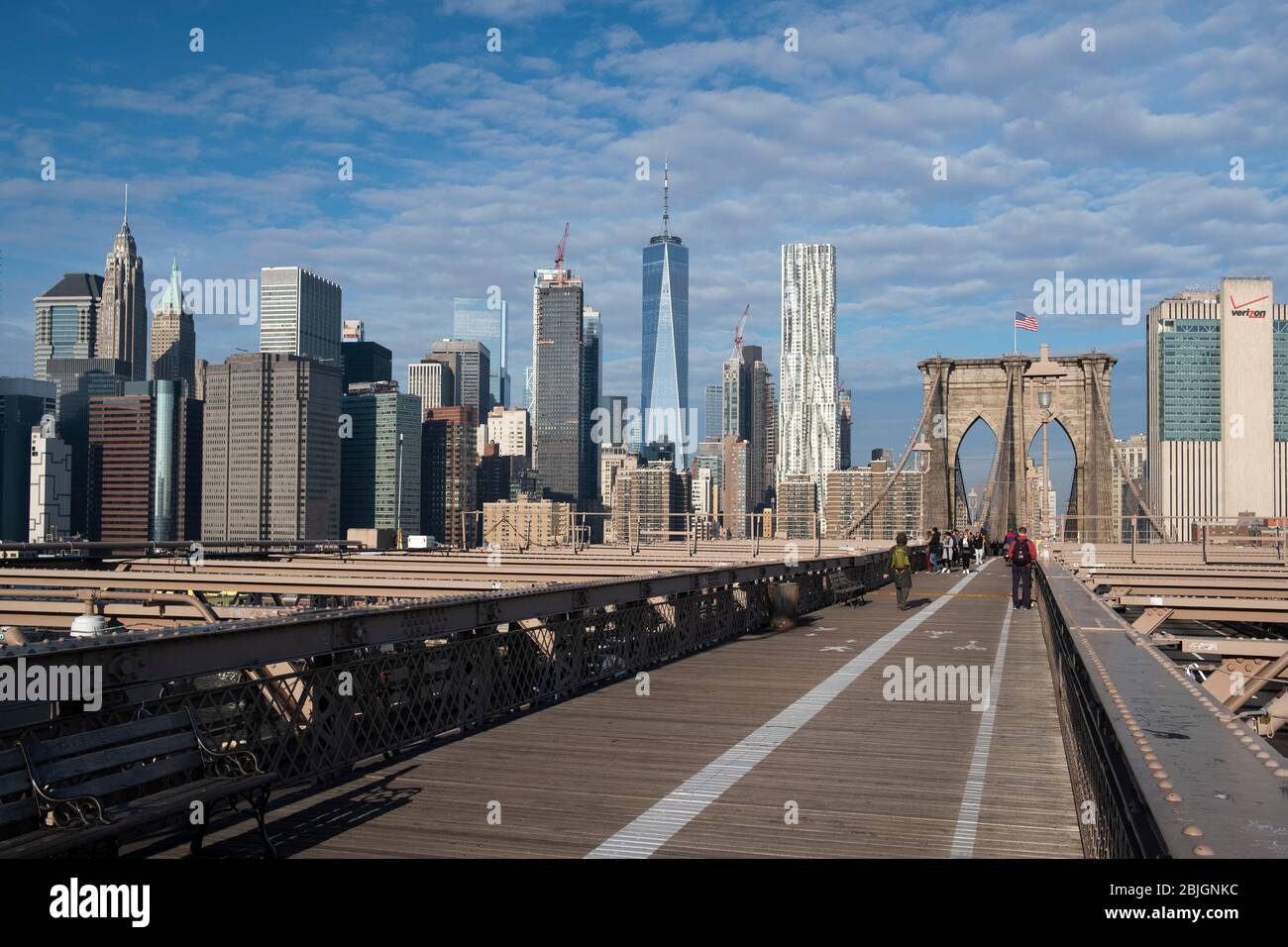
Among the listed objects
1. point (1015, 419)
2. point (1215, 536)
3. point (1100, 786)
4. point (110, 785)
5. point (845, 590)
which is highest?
point (1015, 419)

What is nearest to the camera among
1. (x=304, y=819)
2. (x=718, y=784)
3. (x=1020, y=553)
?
(x=304, y=819)

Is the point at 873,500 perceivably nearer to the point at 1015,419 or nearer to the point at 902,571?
the point at 1015,419

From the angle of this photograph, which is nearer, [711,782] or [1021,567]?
[711,782]

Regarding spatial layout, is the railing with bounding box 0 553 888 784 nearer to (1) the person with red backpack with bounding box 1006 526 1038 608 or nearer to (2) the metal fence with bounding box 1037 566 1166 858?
(2) the metal fence with bounding box 1037 566 1166 858

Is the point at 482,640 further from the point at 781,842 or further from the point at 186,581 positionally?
the point at 186,581

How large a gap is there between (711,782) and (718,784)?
0.29 feet

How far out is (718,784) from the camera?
8.14 metres

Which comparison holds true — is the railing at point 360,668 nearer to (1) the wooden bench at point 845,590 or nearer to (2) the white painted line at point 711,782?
(2) the white painted line at point 711,782

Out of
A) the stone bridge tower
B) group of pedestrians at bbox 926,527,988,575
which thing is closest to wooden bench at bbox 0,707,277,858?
group of pedestrians at bbox 926,527,988,575

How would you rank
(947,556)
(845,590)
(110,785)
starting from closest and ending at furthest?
(110,785) < (845,590) < (947,556)

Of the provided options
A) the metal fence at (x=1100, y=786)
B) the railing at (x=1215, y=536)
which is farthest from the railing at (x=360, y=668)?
the railing at (x=1215, y=536)

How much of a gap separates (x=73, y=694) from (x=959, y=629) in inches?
698

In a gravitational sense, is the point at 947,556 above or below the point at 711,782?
below

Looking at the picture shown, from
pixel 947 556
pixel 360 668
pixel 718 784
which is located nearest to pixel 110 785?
pixel 360 668
